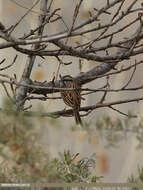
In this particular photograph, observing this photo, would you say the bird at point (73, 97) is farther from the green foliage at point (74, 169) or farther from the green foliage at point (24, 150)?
the green foliage at point (24, 150)

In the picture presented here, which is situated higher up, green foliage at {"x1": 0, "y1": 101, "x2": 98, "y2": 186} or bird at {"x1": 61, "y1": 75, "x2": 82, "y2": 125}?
bird at {"x1": 61, "y1": 75, "x2": 82, "y2": 125}

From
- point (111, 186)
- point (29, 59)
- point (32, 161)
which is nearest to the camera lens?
point (32, 161)

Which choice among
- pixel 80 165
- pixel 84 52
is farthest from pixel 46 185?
pixel 84 52

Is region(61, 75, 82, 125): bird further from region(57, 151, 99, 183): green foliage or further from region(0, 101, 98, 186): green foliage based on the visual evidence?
region(0, 101, 98, 186): green foliage

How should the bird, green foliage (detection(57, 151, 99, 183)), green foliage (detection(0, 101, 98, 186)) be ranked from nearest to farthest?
Result: green foliage (detection(0, 101, 98, 186)) → green foliage (detection(57, 151, 99, 183)) → the bird

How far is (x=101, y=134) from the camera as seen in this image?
1.47 meters

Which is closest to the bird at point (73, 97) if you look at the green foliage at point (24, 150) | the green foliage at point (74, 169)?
the green foliage at point (74, 169)

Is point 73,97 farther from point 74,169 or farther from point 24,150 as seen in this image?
point 24,150

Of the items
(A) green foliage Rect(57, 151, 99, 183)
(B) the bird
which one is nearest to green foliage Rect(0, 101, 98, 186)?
(A) green foliage Rect(57, 151, 99, 183)

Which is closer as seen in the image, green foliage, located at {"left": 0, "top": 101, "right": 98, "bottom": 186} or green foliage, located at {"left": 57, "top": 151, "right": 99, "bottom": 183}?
green foliage, located at {"left": 0, "top": 101, "right": 98, "bottom": 186}

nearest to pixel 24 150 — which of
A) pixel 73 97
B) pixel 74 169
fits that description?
pixel 74 169

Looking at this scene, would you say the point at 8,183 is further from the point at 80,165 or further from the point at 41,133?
the point at 80,165

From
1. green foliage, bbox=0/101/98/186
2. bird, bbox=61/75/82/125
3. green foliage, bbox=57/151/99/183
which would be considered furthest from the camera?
bird, bbox=61/75/82/125

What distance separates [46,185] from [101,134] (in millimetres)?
1082
